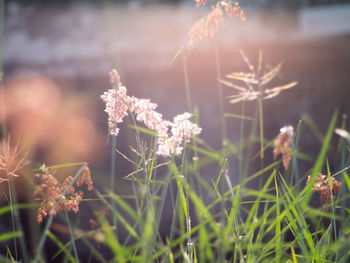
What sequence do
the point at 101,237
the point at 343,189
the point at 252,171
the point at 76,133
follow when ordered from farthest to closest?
1. the point at 76,133
2. the point at 252,171
3. the point at 343,189
4. the point at 101,237

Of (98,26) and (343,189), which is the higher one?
(98,26)

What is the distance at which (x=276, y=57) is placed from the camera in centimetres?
304

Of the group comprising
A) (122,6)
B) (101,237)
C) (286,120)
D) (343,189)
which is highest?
(122,6)

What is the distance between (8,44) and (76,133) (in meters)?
0.84

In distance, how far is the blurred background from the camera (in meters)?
2.90

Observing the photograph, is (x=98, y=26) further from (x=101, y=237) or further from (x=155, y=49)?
(x=101, y=237)

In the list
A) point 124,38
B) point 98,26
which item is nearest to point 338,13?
point 124,38

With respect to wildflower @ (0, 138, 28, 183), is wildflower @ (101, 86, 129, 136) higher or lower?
higher

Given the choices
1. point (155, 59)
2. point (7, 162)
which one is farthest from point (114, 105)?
point (155, 59)

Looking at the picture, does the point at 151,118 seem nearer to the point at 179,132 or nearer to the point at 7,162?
the point at 179,132

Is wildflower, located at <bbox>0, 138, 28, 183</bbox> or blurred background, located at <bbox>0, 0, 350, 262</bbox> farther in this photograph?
blurred background, located at <bbox>0, 0, 350, 262</bbox>

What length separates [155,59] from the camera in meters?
3.04

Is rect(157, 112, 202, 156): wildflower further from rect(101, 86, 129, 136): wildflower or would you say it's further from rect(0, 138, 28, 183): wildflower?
rect(0, 138, 28, 183): wildflower

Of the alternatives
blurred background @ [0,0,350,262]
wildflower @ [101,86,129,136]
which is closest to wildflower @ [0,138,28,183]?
wildflower @ [101,86,129,136]
